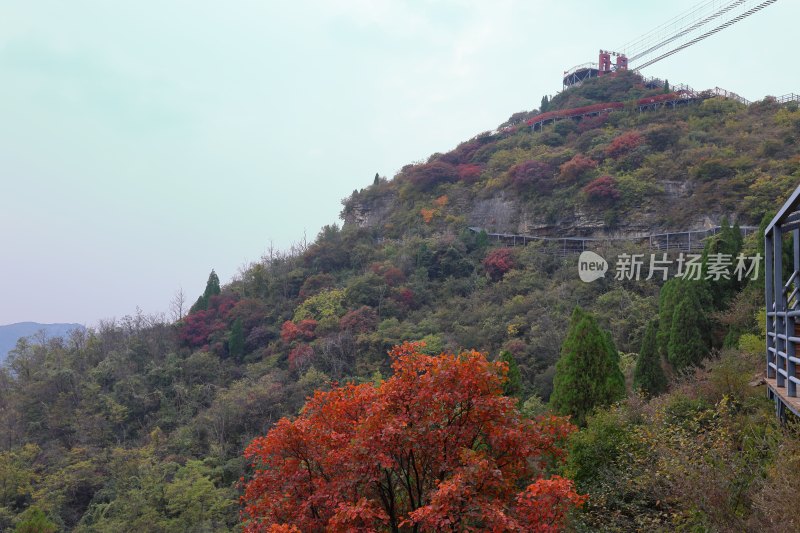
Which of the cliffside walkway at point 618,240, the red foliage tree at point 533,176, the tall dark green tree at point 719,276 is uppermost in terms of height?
the red foliage tree at point 533,176

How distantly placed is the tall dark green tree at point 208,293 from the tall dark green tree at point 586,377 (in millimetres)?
19926

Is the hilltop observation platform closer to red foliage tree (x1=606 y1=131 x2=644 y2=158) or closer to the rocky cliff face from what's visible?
the rocky cliff face

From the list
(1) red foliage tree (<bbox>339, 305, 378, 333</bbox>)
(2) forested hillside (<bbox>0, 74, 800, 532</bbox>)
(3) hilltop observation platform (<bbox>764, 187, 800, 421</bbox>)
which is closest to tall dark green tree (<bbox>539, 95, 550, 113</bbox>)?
(2) forested hillside (<bbox>0, 74, 800, 532</bbox>)

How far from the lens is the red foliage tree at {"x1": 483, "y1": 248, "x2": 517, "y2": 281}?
22688 mm

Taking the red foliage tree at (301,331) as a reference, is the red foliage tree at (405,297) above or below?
above

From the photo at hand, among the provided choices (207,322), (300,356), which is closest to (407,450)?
(300,356)

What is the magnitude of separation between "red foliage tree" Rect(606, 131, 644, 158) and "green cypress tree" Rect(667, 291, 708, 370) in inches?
640

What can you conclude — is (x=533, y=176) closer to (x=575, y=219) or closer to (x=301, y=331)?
(x=575, y=219)

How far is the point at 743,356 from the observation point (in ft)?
27.6

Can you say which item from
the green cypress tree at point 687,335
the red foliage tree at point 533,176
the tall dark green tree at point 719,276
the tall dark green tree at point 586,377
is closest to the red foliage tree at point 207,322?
the red foliage tree at point 533,176

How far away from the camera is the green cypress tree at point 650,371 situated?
1146cm

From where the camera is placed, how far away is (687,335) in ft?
39.4

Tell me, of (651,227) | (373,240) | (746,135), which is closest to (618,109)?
(746,135)

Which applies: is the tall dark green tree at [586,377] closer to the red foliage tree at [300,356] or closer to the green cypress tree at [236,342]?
the red foliage tree at [300,356]
